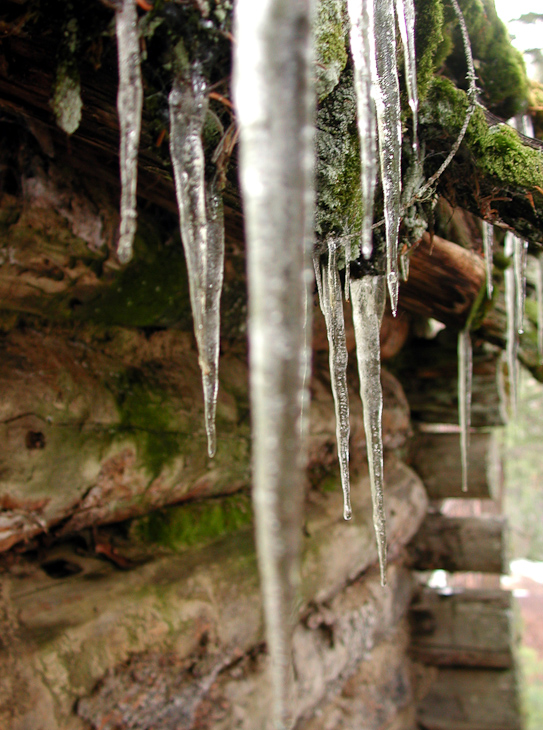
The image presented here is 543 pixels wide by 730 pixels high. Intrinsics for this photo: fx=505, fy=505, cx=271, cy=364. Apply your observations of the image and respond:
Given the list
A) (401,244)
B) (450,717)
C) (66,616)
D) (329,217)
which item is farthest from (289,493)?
(450,717)

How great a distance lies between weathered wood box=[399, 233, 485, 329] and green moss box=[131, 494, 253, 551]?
1676mm

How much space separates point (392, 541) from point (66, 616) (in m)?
2.94

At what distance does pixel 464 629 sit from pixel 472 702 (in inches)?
27.3

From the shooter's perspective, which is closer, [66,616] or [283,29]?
[283,29]

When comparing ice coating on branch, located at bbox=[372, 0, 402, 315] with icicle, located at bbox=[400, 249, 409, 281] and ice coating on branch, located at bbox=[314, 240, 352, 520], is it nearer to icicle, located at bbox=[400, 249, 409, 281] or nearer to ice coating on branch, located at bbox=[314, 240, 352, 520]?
ice coating on branch, located at bbox=[314, 240, 352, 520]

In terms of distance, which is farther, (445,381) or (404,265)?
(445,381)

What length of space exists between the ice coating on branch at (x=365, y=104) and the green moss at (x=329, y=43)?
7.4 inches

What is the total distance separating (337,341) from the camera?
1666 mm

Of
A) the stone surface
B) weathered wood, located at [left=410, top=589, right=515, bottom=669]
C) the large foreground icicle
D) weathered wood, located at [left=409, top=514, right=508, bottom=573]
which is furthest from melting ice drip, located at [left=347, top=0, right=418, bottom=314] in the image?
weathered wood, located at [left=410, top=589, right=515, bottom=669]

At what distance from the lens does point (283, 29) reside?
655 mm

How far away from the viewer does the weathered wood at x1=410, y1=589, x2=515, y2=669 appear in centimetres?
496

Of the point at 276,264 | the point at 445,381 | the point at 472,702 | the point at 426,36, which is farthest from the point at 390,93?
the point at 472,702

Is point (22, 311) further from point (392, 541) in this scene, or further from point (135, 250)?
point (392, 541)

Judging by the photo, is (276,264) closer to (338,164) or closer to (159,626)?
(338,164)
